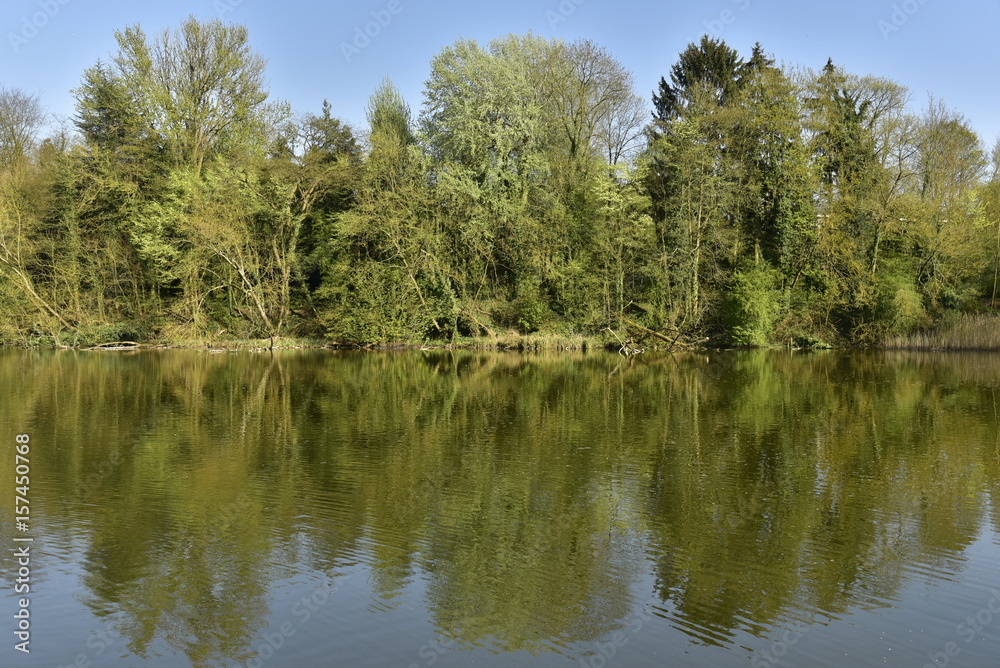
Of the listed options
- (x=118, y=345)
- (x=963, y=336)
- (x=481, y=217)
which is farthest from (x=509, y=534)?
(x=118, y=345)

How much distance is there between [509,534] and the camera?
9305 mm

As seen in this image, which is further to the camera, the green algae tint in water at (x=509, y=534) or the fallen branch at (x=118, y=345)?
the fallen branch at (x=118, y=345)

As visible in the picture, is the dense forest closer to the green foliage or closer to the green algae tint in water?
the green foliage

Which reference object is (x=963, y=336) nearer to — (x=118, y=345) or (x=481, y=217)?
(x=481, y=217)

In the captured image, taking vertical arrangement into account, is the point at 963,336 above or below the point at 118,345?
above

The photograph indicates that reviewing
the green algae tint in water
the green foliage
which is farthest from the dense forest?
the green algae tint in water

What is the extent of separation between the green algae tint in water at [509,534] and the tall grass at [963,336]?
20293mm

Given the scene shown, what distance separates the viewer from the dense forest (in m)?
38.3

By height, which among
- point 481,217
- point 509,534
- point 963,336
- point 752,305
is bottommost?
point 509,534

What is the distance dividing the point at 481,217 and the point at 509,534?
102 feet

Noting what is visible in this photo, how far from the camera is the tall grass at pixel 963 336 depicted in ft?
118

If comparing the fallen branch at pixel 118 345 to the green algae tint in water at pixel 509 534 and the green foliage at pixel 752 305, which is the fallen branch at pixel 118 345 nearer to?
the green algae tint in water at pixel 509 534

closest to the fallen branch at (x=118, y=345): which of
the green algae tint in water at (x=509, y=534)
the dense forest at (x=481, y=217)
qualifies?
the dense forest at (x=481, y=217)

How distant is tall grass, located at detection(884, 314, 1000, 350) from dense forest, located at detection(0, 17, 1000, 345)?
813 mm
